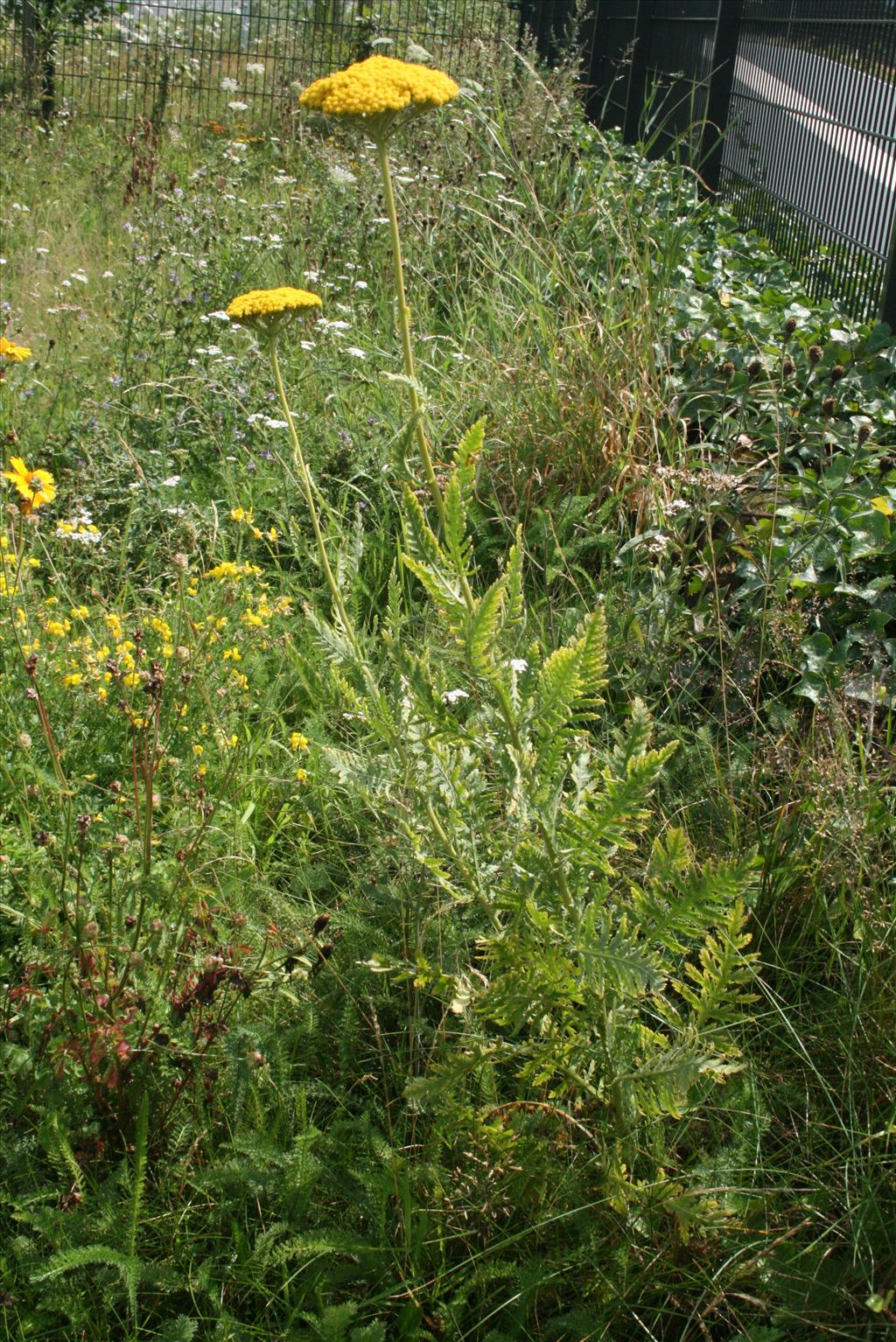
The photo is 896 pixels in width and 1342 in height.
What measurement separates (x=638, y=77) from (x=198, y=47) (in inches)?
179

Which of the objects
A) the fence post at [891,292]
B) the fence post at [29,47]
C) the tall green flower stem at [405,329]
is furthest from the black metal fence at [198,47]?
the tall green flower stem at [405,329]

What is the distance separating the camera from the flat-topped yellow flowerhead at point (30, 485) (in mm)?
2291

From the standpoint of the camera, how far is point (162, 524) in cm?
372

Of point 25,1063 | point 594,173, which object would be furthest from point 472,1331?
point 594,173

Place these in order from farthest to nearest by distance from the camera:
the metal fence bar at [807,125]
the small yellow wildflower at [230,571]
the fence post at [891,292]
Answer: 1. the metal fence bar at [807,125]
2. the fence post at [891,292]
3. the small yellow wildflower at [230,571]

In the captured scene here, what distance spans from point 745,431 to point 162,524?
171cm

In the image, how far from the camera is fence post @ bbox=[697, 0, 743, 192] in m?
6.45

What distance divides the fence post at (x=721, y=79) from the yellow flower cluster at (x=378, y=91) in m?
5.16

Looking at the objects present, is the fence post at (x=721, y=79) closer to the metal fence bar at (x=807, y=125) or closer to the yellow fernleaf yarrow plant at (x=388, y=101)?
the metal fence bar at (x=807, y=125)

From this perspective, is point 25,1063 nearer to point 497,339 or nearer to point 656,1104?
point 656,1104

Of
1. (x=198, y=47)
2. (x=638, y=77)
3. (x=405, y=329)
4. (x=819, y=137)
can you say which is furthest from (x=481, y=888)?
(x=198, y=47)

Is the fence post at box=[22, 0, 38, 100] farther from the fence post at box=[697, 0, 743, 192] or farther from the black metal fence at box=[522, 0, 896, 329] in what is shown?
the fence post at box=[697, 0, 743, 192]

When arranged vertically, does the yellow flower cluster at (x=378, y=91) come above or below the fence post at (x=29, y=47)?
above

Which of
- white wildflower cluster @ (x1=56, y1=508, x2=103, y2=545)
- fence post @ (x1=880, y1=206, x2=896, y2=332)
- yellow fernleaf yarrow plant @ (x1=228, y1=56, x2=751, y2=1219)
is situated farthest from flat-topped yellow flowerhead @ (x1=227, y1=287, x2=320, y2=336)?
fence post @ (x1=880, y1=206, x2=896, y2=332)
